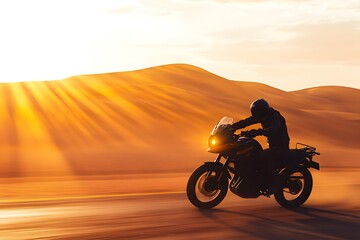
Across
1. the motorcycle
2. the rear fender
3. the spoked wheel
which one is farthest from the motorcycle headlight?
the spoked wheel

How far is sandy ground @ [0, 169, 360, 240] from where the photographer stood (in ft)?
27.5

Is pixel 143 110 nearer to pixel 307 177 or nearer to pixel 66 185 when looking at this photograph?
pixel 66 185

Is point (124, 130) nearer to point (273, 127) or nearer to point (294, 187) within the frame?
point (294, 187)

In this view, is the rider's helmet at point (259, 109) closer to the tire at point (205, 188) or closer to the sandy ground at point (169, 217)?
the tire at point (205, 188)

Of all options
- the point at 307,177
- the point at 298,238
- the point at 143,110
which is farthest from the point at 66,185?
Answer: the point at 143,110

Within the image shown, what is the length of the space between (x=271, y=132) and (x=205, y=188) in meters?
1.31

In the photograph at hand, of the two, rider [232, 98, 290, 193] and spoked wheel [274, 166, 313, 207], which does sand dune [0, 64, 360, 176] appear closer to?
spoked wheel [274, 166, 313, 207]

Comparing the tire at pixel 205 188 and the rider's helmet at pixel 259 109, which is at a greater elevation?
the rider's helmet at pixel 259 109

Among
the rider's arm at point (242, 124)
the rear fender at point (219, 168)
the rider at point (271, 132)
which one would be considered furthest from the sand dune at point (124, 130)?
the rider's arm at point (242, 124)

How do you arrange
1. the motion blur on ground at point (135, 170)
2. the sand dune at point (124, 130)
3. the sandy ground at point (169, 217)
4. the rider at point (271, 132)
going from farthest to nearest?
the sand dune at point (124, 130) < the rider at point (271, 132) < the motion blur on ground at point (135, 170) < the sandy ground at point (169, 217)

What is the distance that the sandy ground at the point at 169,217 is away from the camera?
8391mm

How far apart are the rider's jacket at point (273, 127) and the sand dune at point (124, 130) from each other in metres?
11.3

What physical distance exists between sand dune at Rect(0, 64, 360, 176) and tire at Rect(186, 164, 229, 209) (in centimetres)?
1106

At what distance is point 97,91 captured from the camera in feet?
233
